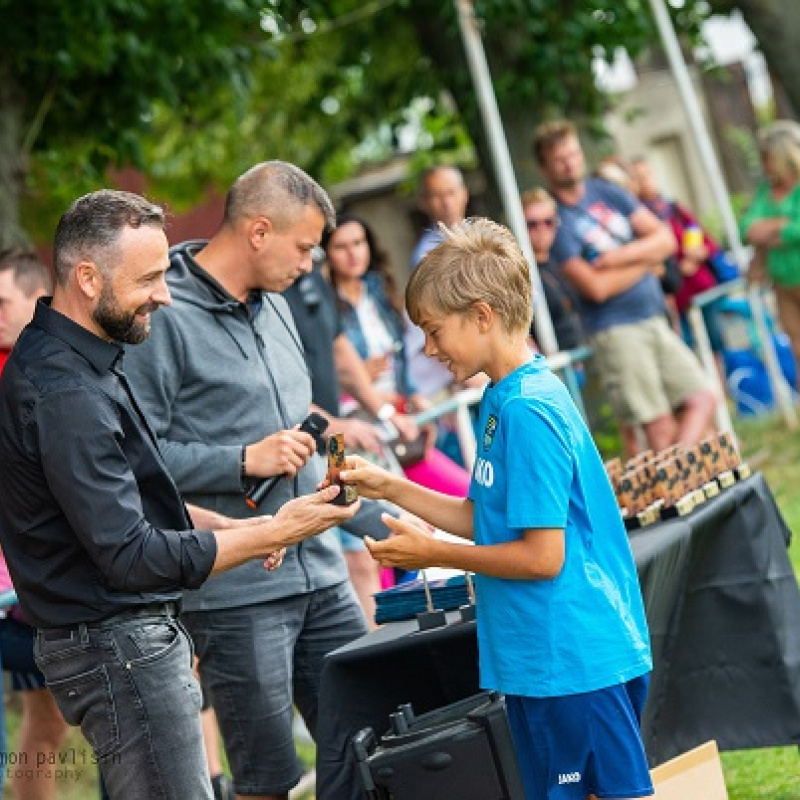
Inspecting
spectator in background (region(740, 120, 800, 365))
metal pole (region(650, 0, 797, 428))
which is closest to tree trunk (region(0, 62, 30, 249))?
metal pole (region(650, 0, 797, 428))

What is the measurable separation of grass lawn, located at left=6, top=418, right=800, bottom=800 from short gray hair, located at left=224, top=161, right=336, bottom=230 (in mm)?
2220

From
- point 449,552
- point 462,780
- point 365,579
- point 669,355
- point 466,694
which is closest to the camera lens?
point 449,552

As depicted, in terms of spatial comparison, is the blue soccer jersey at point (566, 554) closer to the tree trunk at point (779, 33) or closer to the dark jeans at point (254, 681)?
the dark jeans at point (254, 681)

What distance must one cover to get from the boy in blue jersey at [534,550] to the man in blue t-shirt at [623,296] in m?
5.00

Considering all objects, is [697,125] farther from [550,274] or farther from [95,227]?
[95,227]

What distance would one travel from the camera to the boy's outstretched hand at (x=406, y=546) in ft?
14.1

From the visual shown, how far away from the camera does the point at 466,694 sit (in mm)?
5023

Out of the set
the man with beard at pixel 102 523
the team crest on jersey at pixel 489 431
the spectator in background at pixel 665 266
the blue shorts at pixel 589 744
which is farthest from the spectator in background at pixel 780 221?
the man with beard at pixel 102 523

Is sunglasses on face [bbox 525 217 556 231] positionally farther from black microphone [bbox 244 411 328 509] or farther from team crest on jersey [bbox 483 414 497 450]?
team crest on jersey [bbox 483 414 497 450]

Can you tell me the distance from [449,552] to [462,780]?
26.6 inches

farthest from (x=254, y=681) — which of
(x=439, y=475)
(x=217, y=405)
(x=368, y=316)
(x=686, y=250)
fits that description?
(x=686, y=250)

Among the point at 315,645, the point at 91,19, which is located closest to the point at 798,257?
the point at 91,19

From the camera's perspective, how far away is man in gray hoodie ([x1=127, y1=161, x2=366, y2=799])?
16.3 ft

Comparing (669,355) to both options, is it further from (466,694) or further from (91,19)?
(466,694)
